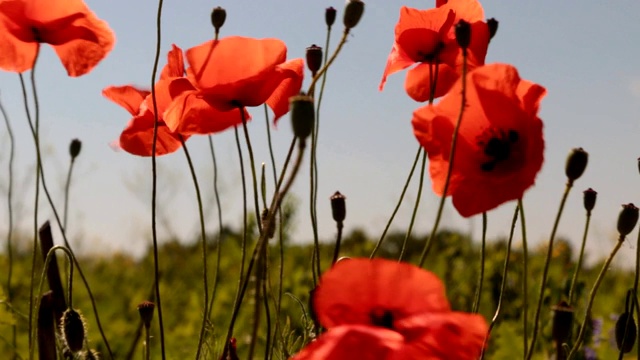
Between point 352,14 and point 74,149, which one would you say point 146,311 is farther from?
point 74,149

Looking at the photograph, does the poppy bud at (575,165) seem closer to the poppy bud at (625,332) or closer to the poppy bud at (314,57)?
the poppy bud at (625,332)

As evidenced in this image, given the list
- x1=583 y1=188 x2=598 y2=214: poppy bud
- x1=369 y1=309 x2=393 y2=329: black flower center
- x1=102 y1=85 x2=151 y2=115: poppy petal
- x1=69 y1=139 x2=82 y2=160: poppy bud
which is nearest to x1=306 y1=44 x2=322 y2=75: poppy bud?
x1=102 y1=85 x2=151 y2=115: poppy petal

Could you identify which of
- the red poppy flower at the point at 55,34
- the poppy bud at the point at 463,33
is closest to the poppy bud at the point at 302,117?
the poppy bud at the point at 463,33

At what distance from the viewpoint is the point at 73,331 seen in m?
1.10

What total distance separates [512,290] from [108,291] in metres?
2.04

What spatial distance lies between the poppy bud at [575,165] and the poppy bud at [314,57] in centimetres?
51

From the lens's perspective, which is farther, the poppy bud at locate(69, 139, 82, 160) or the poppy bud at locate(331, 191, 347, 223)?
the poppy bud at locate(69, 139, 82, 160)

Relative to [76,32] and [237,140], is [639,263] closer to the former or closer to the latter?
[237,140]

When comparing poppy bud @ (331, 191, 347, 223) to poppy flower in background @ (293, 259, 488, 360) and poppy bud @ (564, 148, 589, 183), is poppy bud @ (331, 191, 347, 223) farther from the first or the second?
poppy flower in background @ (293, 259, 488, 360)

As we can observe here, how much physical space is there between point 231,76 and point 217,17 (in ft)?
0.87

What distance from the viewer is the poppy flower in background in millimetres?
660

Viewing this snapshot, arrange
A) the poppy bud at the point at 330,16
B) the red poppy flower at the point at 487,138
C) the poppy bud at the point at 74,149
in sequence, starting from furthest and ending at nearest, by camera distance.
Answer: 1. the poppy bud at the point at 74,149
2. the poppy bud at the point at 330,16
3. the red poppy flower at the point at 487,138

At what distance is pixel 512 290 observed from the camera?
306cm

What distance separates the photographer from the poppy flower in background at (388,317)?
0.66 metres
